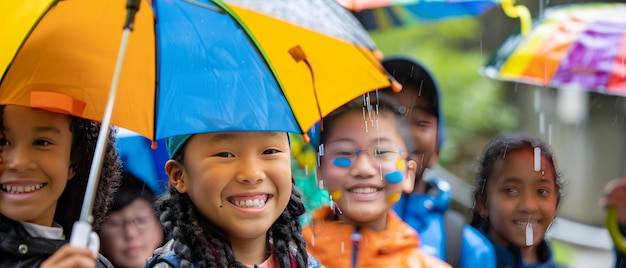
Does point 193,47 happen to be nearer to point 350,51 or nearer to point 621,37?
point 350,51

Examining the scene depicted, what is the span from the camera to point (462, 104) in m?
10.3

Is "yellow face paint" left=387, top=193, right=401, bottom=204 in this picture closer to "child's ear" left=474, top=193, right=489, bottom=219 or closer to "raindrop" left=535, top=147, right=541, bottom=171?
"child's ear" left=474, top=193, right=489, bottom=219

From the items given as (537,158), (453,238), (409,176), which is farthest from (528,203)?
(409,176)

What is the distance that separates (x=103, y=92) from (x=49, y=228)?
1.53ft

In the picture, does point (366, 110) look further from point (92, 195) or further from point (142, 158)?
point (92, 195)

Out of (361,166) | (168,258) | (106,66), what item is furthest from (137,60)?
(361,166)

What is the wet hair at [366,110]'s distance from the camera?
412 cm

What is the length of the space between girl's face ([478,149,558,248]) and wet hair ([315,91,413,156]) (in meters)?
0.44

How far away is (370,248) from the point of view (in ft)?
13.1

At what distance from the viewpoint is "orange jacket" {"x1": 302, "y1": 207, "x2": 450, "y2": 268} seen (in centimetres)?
399

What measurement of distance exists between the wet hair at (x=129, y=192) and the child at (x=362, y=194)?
2.95ft

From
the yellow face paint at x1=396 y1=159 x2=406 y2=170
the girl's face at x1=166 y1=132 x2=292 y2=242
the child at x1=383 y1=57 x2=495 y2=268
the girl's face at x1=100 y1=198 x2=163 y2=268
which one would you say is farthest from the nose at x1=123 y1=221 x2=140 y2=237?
the girl's face at x1=166 y1=132 x2=292 y2=242

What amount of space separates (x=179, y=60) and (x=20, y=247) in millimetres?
745

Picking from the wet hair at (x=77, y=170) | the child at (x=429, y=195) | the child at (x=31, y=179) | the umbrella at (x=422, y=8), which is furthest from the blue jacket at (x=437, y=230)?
the child at (x=31, y=179)
